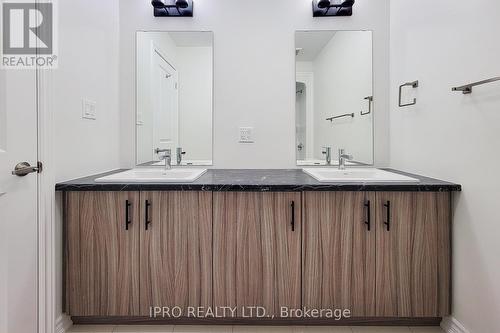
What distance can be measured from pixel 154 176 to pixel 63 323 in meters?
0.92

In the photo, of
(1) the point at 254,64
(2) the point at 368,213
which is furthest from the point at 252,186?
(1) the point at 254,64

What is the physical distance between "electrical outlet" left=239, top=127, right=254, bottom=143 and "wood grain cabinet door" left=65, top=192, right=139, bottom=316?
3.03 ft

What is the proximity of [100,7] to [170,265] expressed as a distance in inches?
65.3

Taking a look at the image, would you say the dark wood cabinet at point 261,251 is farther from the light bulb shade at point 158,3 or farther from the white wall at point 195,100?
the light bulb shade at point 158,3

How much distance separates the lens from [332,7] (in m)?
2.23

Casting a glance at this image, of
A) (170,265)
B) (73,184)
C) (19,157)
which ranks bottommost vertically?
(170,265)

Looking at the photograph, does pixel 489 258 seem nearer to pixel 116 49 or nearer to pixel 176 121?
pixel 176 121

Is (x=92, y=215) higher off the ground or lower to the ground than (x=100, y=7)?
lower

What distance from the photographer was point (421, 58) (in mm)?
1849

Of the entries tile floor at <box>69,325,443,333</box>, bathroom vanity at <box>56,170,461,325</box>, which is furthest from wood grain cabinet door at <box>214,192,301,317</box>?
tile floor at <box>69,325,443,333</box>

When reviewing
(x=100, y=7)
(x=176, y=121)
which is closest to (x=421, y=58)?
(x=176, y=121)

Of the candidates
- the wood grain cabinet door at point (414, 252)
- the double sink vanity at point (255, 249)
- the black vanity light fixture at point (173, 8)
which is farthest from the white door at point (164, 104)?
the wood grain cabinet door at point (414, 252)
